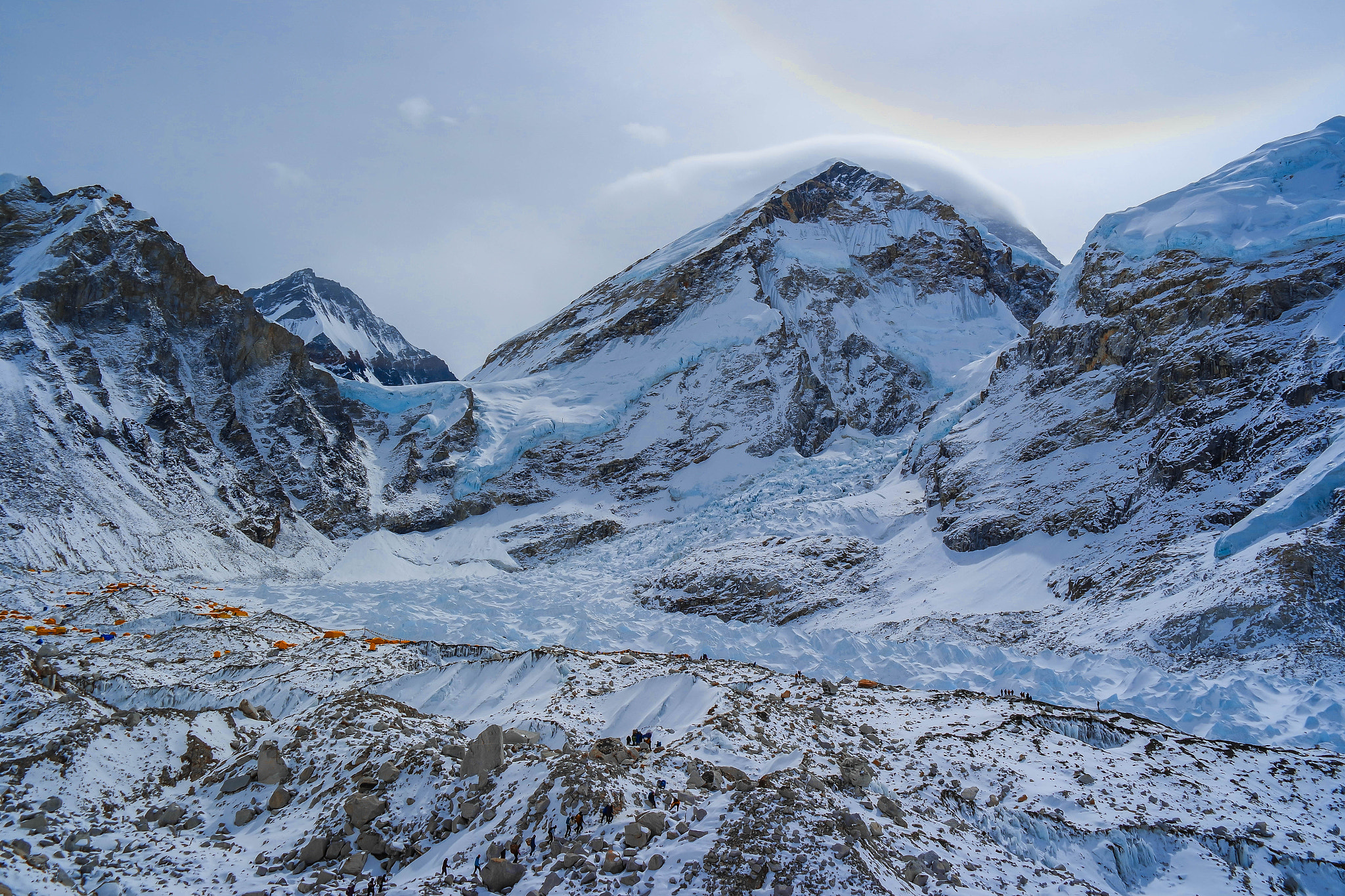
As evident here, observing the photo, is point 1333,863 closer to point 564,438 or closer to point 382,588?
point 382,588

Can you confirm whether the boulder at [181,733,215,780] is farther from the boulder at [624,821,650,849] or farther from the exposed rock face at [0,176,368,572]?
the exposed rock face at [0,176,368,572]

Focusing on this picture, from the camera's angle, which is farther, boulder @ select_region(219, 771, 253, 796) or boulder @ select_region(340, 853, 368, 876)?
boulder @ select_region(219, 771, 253, 796)

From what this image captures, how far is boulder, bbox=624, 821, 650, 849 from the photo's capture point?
10.4 meters

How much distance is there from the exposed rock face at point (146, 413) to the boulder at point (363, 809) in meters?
40.0

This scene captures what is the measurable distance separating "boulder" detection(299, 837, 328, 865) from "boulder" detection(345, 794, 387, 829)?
0.59 meters

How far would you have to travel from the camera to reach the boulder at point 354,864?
10.8 metres

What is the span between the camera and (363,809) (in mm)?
12000

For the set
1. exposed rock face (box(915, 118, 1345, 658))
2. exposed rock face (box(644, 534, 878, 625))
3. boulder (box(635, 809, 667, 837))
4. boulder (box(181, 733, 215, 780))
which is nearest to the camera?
boulder (box(635, 809, 667, 837))

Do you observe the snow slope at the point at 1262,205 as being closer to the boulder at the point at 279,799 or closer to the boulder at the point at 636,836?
the boulder at the point at 636,836

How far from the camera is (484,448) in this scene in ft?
243

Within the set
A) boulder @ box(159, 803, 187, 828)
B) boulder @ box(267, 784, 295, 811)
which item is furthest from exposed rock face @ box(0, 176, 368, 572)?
boulder @ box(267, 784, 295, 811)

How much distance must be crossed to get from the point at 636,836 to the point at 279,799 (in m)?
7.18

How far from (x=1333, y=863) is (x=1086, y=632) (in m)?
16.9

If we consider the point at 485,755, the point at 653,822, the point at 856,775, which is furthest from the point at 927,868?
the point at 485,755
